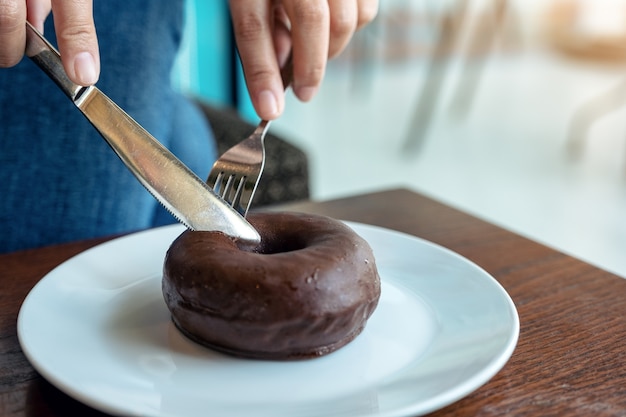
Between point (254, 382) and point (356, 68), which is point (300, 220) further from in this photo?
point (356, 68)

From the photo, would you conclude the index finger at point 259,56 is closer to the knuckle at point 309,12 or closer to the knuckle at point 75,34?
the knuckle at point 309,12

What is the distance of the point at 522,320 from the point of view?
64cm

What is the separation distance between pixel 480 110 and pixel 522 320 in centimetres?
369

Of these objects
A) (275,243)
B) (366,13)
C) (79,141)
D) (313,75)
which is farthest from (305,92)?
(79,141)

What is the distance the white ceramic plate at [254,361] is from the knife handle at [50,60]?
171mm

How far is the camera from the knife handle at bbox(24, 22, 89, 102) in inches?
25.1

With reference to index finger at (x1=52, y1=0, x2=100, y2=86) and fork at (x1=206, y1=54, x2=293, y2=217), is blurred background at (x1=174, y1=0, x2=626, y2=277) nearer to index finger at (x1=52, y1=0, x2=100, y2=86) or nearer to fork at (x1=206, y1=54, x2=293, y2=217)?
fork at (x1=206, y1=54, x2=293, y2=217)

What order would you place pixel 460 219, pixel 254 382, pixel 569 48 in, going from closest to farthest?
pixel 254 382
pixel 460 219
pixel 569 48

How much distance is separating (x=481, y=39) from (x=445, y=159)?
177 centimetres

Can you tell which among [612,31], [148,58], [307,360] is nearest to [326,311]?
[307,360]

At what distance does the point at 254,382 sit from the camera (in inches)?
20.0

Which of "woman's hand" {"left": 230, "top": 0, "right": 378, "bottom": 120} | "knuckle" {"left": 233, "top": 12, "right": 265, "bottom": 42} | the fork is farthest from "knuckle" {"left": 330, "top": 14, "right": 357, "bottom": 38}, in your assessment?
the fork

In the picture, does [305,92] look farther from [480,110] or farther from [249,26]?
[480,110]

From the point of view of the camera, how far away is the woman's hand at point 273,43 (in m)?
0.82
